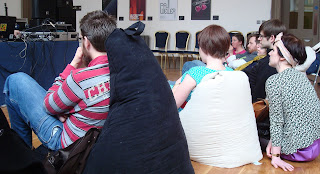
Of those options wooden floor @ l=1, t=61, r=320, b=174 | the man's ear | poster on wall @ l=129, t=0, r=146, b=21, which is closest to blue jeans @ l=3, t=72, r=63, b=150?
the man's ear

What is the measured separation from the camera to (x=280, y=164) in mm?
2180

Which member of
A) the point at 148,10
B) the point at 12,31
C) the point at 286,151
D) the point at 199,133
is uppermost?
the point at 148,10

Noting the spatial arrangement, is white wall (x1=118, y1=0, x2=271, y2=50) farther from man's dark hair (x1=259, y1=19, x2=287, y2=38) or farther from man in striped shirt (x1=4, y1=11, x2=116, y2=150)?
man in striped shirt (x1=4, y1=11, x2=116, y2=150)

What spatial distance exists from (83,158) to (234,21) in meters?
Result: 7.37

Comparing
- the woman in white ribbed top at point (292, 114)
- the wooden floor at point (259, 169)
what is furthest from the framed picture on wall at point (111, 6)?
the wooden floor at point (259, 169)

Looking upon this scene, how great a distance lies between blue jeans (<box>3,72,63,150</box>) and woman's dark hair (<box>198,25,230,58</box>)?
1038 mm

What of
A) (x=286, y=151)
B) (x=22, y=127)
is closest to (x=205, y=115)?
(x=286, y=151)

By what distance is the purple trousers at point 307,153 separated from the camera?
7.38ft

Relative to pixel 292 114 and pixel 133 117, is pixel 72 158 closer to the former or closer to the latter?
pixel 133 117

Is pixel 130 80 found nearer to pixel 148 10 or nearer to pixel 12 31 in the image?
→ pixel 12 31

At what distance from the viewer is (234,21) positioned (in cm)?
818

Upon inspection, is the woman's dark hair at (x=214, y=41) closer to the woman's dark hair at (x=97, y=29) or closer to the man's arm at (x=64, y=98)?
the woman's dark hair at (x=97, y=29)

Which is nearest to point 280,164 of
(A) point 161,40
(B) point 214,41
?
(B) point 214,41

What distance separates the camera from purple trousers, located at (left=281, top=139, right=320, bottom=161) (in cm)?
225
